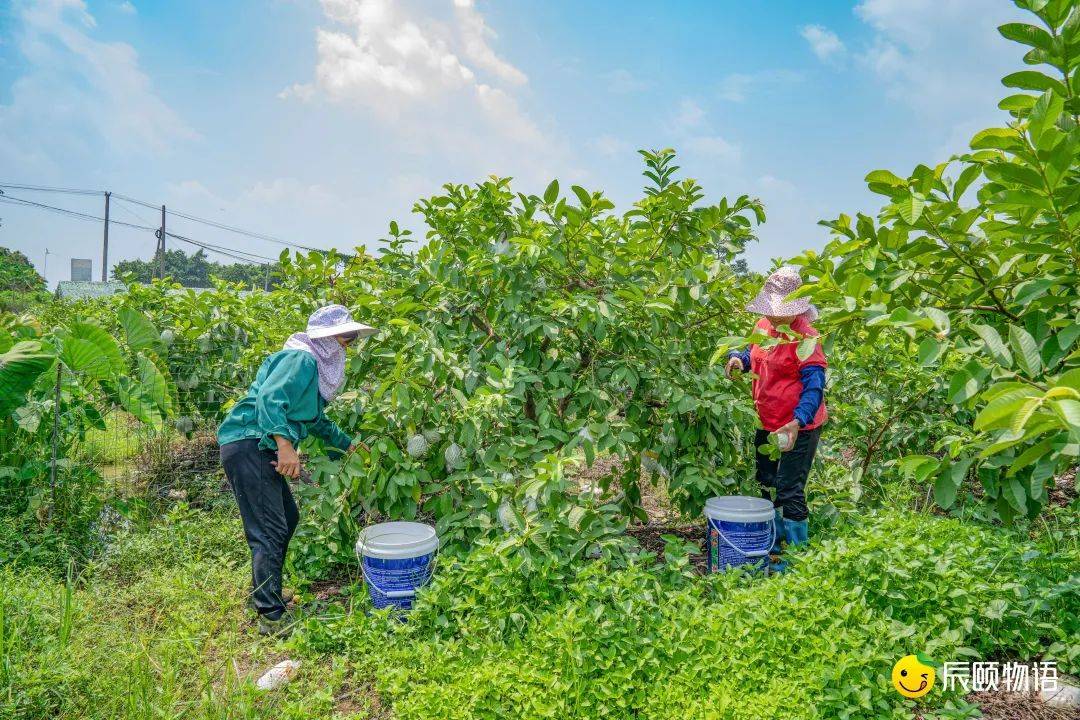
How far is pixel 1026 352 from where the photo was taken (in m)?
1.49

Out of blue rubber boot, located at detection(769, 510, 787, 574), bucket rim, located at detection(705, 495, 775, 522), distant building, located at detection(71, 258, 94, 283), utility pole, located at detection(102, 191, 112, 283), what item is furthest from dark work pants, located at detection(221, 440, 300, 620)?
distant building, located at detection(71, 258, 94, 283)

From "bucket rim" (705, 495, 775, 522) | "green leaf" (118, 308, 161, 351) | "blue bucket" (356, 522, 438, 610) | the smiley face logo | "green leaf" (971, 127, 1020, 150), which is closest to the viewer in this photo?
"green leaf" (971, 127, 1020, 150)

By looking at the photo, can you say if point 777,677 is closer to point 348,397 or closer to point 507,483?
point 507,483

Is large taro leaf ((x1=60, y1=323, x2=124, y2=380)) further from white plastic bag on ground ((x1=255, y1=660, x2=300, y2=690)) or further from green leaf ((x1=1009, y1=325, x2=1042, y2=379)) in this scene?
green leaf ((x1=1009, y1=325, x2=1042, y2=379))

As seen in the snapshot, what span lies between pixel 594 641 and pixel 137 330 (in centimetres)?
397

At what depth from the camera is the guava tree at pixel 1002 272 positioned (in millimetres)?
1381

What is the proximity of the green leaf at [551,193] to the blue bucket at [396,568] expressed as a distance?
1609 millimetres

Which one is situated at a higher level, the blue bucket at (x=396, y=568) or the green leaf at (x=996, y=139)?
the green leaf at (x=996, y=139)

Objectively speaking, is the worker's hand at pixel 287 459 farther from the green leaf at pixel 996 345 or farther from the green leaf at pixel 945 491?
the green leaf at pixel 996 345

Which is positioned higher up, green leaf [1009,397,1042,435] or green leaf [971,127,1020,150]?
green leaf [971,127,1020,150]

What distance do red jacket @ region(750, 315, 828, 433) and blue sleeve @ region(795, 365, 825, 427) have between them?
35 millimetres

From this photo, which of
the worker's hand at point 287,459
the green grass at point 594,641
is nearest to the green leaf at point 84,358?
the green grass at point 594,641

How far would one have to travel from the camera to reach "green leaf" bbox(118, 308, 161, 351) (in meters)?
4.67

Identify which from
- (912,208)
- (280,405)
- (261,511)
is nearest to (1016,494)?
(912,208)
